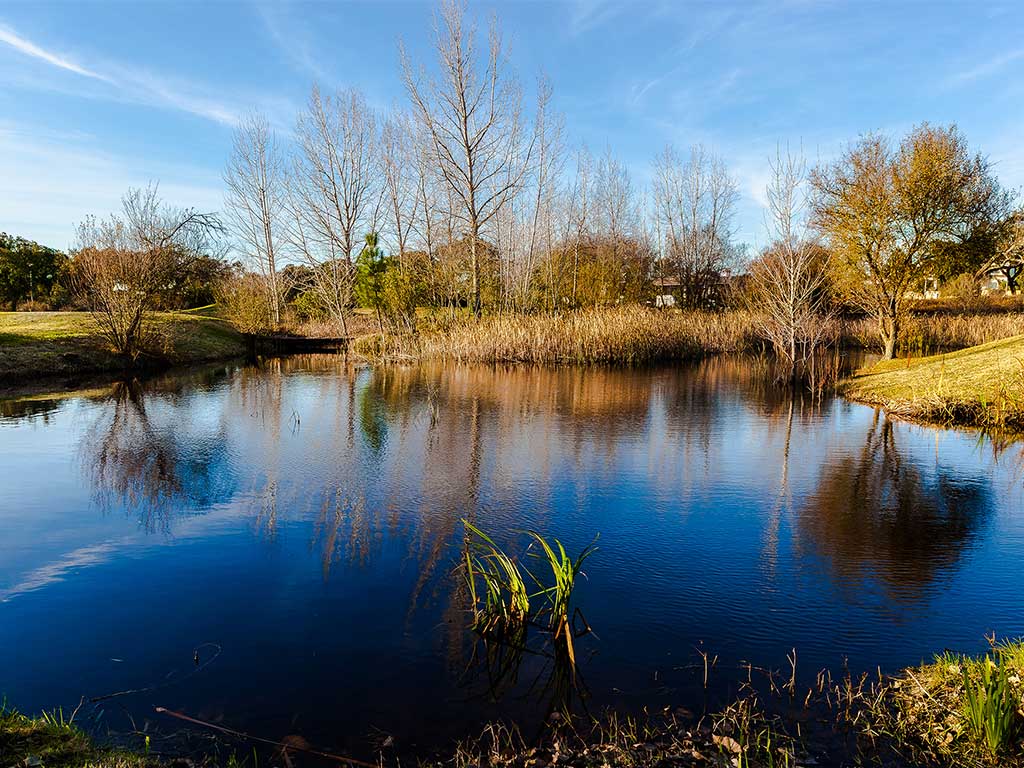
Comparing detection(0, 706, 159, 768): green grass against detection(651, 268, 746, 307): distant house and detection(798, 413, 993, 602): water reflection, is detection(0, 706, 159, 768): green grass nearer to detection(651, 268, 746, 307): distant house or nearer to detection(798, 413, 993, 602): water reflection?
detection(798, 413, 993, 602): water reflection

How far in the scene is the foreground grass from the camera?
10984 mm

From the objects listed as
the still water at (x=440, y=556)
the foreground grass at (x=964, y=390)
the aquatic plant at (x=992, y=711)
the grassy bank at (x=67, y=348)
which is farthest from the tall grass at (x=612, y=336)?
the aquatic plant at (x=992, y=711)

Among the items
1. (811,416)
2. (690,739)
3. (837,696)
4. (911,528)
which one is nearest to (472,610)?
(690,739)

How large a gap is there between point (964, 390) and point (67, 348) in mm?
23824

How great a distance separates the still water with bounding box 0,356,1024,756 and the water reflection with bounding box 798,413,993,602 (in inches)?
1.5

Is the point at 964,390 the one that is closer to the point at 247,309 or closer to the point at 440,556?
the point at 440,556

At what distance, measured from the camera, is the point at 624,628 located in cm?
446

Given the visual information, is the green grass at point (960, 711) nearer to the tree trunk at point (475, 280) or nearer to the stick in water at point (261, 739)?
the stick in water at point (261, 739)

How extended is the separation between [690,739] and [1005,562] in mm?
4026

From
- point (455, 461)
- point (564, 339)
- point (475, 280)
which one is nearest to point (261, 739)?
point (455, 461)

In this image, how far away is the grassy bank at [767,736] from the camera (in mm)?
3033

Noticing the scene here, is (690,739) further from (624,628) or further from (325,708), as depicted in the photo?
(325,708)

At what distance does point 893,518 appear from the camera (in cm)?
668

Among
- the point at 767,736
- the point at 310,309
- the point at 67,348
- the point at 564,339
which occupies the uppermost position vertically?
the point at 310,309
